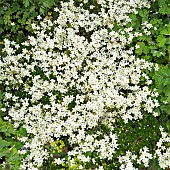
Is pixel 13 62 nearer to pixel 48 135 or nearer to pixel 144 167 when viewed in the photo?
pixel 48 135

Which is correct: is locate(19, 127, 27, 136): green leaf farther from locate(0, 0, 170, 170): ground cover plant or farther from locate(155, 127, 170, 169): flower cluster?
locate(155, 127, 170, 169): flower cluster

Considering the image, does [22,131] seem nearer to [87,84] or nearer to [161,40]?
[87,84]

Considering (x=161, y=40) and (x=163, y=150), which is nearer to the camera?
(x=163, y=150)

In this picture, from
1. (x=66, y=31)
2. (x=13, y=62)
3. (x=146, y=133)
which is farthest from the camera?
(x=66, y=31)

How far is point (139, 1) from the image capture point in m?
6.36

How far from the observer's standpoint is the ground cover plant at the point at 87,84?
5.11 m

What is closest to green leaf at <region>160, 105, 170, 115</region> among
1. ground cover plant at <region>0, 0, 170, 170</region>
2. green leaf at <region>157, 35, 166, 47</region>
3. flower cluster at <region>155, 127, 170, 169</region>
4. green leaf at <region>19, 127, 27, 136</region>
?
ground cover plant at <region>0, 0, 170, 170</region>

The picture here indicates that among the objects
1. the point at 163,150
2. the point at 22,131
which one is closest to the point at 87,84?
the point at 22,131

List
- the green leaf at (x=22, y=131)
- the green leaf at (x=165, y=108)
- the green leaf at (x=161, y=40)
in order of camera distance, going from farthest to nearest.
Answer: the green leaf at (x=161, y=40), the green leaf at (x=165, y=108), the green leaf at (x=22, y=131)

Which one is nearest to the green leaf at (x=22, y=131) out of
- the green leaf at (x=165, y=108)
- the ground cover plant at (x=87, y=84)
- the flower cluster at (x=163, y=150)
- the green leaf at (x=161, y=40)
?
the ground cover plant at (x=87, y=84)

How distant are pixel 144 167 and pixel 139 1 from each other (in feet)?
9.91

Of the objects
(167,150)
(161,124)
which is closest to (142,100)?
(161,124)

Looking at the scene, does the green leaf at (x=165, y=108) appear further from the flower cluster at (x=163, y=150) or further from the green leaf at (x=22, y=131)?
the green leaf at (x=22, y=131)

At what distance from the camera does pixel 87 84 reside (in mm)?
5660
